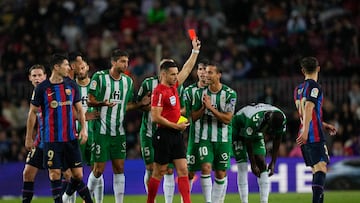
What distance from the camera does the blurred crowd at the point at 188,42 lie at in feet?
75.6

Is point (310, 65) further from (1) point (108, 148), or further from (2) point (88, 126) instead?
(2) point (88, 126)

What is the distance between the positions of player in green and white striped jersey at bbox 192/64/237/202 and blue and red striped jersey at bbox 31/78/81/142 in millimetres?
2221

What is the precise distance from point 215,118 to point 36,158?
2.82 metres

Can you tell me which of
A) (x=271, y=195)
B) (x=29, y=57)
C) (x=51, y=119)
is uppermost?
(x=29, y=57)

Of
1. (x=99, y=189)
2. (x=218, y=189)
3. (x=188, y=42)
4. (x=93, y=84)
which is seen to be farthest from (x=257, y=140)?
(x=188, y=42)

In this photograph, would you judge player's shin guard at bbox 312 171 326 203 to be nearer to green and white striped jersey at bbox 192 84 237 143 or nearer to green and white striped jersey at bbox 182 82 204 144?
green and white striped jersey at bbox 192 84 237 143

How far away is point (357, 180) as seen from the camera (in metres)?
21.1

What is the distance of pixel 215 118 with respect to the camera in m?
15.1

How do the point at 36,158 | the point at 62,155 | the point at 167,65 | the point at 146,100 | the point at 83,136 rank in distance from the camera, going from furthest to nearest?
1. the point at 146,100
2. the point at 36,158
3. the point at 167,65
4. the point at 62,155
5. the point at 83,136

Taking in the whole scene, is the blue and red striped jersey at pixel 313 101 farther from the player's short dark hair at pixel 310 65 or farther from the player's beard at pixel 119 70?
the player's beard at pixel 119 70

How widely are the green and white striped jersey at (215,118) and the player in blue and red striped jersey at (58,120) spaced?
212 centimetres

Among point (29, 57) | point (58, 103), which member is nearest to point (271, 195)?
point (58, 103)

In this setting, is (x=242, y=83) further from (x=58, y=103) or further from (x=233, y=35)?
(x=58, y=103)

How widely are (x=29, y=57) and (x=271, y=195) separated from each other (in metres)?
8.52
